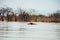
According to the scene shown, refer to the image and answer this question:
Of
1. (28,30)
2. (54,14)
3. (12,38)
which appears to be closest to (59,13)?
(54,14)

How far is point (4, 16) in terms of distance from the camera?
2.15 meters

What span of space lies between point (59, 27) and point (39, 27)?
10.6 inches

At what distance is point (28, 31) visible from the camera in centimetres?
212

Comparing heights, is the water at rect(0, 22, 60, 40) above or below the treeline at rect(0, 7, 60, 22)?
below

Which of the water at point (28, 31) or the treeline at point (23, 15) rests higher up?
the treeline at point (23, 15)

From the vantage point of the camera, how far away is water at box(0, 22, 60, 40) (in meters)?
2.08

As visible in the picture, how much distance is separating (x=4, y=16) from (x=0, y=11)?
86 mm

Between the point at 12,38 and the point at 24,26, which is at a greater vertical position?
the point at 24,26

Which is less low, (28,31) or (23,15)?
(23,15)

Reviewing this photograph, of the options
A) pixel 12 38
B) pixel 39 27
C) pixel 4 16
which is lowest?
pixel 12 38

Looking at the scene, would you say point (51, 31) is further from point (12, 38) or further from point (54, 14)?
point (12, 38)

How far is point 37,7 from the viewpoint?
2143 millimetres

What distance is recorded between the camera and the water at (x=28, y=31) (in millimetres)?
2084

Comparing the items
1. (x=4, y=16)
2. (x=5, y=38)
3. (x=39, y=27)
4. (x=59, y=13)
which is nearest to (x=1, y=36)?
(x=5, y=38)
